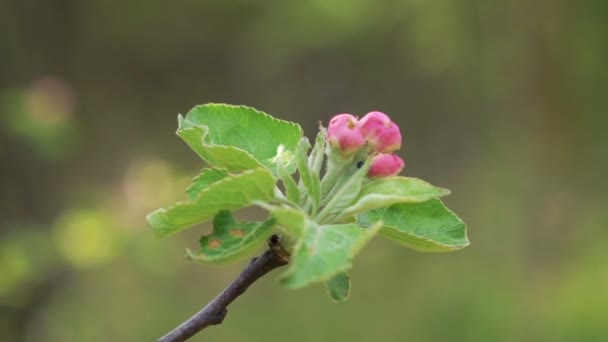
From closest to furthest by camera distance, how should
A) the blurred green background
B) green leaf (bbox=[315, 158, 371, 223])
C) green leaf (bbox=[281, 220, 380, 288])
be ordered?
green leaf (bbox=[281, 220, 380, 288]) → green leaf (bbox=[315, 158, 371, 223]) → the blurred green background

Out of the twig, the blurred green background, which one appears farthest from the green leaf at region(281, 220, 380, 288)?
the blurred green background

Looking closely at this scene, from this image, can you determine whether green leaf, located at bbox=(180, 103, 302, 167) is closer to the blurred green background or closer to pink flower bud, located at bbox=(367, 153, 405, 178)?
pink flower bud, located at bbox=(367, 153, 405, 178)

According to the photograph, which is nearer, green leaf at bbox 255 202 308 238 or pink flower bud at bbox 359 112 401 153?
green leaf at bbox 255 202 308 238

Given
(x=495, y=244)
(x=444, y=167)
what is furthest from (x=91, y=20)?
(x=495, y=244)

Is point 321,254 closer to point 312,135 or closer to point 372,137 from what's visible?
point 372,137

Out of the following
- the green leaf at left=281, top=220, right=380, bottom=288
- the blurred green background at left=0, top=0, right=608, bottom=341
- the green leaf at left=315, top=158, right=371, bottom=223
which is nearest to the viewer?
the green leaf at left=281, top=220, right=380, bottom=288

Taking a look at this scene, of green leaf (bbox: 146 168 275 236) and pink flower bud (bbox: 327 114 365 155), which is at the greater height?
pink flower bud (bbox: 327 114 365 155)

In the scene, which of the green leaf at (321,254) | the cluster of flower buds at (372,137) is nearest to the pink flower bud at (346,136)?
the cluster of flower buds at (372,137)

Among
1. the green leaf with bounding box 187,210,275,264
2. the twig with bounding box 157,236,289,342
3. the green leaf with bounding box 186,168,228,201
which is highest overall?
the green leaf with bounding box 187,210,275,264

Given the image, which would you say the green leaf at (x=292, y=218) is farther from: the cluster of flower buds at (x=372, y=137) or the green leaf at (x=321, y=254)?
the cluster of flower buds at (x=372, y=137)
